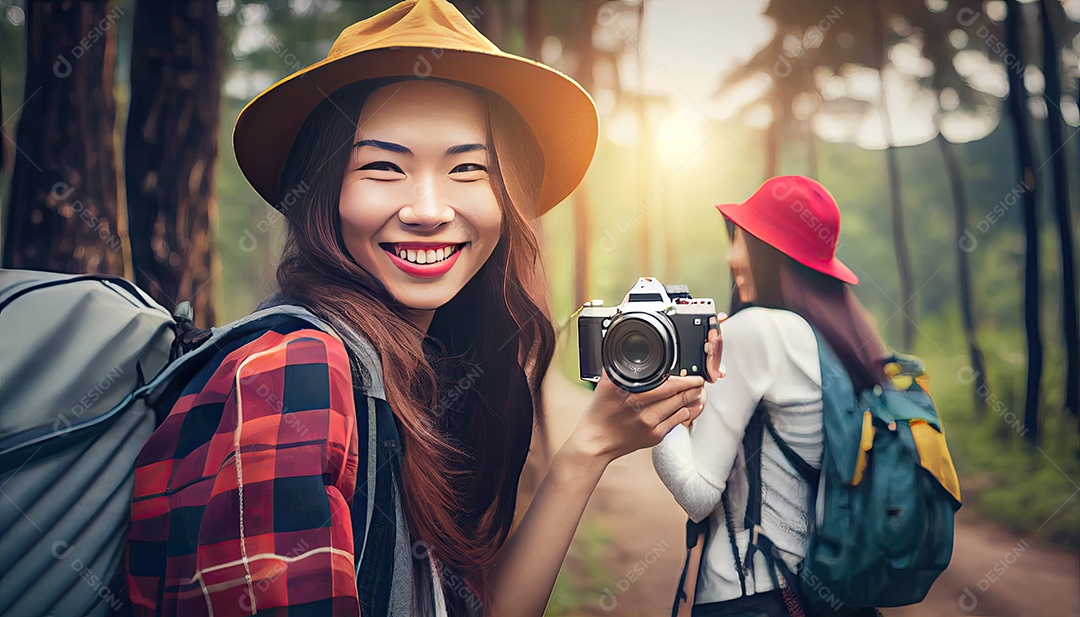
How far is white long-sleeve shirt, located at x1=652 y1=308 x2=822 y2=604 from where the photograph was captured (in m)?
1.90

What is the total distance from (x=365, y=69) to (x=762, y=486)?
144 cm

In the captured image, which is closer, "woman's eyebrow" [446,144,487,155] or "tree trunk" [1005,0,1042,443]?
"woman's eyebrow" [446,144,487,155]

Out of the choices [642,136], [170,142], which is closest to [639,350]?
[642,136]

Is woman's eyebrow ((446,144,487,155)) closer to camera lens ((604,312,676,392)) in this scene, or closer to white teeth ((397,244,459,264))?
white teeth ((397,244,459,264))

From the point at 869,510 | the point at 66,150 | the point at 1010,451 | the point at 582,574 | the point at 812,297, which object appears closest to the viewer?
the point at 869,510

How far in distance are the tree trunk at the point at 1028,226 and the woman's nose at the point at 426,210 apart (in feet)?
8.53

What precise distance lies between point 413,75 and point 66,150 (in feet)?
5.35

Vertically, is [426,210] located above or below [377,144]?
below

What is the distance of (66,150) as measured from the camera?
2.44 metres

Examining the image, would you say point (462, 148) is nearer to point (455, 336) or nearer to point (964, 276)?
point (455, 336)

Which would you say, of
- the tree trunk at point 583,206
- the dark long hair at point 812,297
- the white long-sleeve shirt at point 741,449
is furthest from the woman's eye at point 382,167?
the tree trunk at point 583,206

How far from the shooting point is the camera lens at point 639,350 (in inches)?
59.5

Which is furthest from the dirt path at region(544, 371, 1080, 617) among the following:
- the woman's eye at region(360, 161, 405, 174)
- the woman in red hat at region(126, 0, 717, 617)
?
the woman's eye at region(360, 161, 405, 174)

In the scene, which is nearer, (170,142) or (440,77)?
(440,77)
